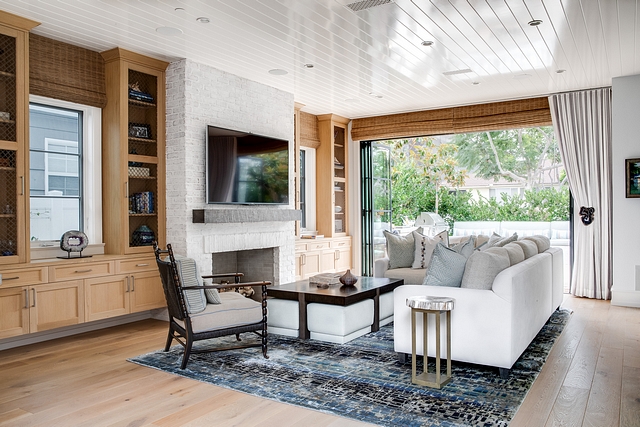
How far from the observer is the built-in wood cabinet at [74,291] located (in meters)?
4.15

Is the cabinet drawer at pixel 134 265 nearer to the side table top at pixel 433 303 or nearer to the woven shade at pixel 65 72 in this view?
the woven shade at pixel 65 72

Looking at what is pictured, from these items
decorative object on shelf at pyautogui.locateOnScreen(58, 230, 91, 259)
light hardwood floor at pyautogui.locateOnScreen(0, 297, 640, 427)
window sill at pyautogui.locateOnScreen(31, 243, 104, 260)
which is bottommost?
light hardwood floor at pyautogui.locateOnScreen(0, 297, 640, 427)

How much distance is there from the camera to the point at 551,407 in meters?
2.94

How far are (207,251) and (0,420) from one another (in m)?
2.84

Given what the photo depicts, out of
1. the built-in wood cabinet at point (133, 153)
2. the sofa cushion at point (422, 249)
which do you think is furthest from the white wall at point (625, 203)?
the built-in wood cabinet at point (133, 153)

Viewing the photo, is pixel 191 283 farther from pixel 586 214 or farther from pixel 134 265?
pixel 586 214

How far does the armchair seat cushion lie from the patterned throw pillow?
50 millimetres

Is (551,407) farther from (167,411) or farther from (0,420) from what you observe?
(0,420)

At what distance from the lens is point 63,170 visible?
16.3 ft

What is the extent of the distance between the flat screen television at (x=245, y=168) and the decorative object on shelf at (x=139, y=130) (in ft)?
2.06

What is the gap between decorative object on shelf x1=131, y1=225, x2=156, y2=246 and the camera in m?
5.26

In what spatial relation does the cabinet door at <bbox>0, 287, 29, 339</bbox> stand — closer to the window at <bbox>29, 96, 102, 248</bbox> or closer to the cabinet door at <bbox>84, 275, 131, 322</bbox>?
the cabinet door at <bbox>84, 275, 131, 322</bbox>

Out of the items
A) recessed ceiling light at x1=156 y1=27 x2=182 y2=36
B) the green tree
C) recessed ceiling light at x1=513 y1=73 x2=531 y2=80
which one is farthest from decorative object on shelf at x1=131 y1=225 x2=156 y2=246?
the green tree

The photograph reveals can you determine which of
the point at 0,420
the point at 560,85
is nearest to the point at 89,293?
the point at 0,420
